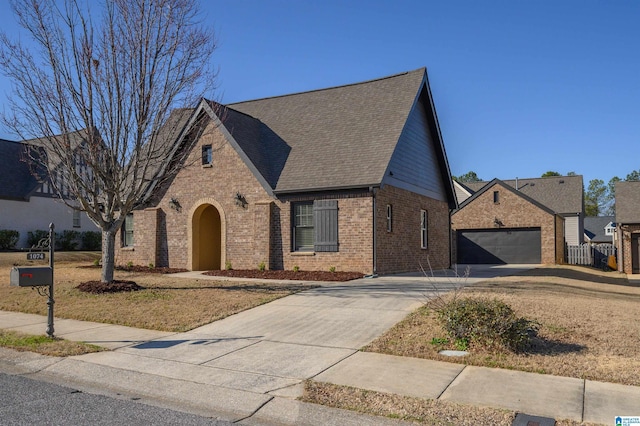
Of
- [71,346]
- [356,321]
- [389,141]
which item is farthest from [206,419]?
[389,141]

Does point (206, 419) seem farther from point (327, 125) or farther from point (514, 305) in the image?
point (327, 125)

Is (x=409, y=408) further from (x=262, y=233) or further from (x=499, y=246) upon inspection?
(x=499, y=246)

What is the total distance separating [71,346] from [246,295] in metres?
4.87

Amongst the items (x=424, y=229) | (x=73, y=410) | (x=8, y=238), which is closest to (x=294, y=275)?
(x=424, y=229)

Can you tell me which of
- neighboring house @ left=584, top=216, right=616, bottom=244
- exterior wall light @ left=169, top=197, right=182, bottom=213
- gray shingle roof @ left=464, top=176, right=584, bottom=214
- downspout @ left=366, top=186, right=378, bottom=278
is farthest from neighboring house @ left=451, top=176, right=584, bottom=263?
neighboring house @ left=584, top=216, right=616, bottom=244

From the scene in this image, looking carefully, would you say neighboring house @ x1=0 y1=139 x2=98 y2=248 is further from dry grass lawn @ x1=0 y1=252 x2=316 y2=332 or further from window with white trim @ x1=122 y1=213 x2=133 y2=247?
dry grass lawn @ x1=0 y1=252 x2=316 y2=332

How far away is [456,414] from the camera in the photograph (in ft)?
17.7

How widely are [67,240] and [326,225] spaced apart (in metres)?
21.2

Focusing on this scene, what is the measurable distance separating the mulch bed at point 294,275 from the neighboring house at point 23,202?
57.4ft

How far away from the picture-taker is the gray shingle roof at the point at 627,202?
2847 cm

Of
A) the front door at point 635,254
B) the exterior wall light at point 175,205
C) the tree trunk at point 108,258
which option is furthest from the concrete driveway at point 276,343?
the front door at point 635,254

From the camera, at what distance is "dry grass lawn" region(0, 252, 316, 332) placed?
424 inches

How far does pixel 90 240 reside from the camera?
3409cm

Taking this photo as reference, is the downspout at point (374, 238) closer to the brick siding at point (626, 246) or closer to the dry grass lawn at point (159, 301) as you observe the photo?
the dry grass lawn at point (159, 301)
